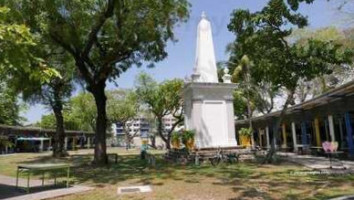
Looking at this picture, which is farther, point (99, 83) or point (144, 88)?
point (144, 88)

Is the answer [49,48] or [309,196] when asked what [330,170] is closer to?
[309,196]

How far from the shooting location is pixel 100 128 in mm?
19875

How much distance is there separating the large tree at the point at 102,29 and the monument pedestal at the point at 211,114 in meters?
3.51

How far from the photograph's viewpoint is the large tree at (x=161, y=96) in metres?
45.3

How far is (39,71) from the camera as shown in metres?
6.61

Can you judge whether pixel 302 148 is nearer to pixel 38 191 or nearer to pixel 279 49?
pixel 279 49

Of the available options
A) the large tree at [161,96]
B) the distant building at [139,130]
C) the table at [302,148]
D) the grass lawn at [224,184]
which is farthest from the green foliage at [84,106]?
the grass lawn at [224,184]

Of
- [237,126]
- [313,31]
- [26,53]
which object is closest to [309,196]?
[26,53]

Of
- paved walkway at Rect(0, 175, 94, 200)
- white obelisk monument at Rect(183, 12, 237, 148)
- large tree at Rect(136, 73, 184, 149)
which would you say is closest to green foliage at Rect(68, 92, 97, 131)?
large tree at Rect(136, 73, 184, 149)

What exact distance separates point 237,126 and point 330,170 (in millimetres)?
32108

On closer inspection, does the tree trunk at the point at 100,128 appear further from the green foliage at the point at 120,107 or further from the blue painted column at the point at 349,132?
the green foliage at the point at 120,107

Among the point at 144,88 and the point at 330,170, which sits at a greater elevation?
the point at 144,88

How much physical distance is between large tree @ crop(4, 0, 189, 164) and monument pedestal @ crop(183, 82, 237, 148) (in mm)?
3512

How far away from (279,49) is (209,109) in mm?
4887
